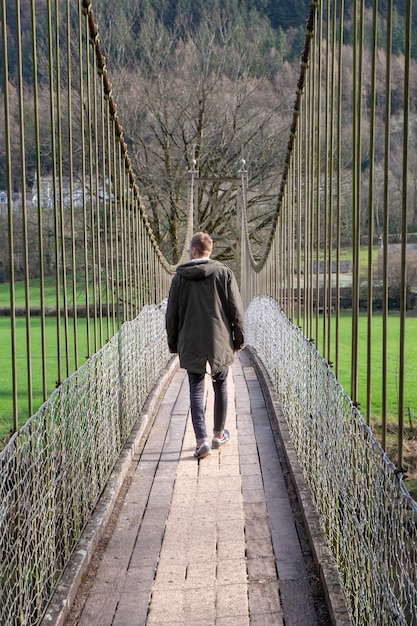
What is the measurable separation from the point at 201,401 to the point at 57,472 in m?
1.55

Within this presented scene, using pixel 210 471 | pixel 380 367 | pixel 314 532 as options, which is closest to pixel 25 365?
pixel 380 367

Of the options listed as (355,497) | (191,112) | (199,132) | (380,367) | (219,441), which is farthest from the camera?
(380,367)

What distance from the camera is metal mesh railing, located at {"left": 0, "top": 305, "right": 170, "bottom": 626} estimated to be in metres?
2.07

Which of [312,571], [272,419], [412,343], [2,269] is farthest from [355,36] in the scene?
[412,343]

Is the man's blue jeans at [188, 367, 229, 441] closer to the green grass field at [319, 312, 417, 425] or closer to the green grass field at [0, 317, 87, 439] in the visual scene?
the green grass field at [319, 312, 417, 425]

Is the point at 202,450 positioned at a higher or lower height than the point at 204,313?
lower

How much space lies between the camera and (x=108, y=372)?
390 cm

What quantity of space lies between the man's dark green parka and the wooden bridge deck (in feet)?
1.62

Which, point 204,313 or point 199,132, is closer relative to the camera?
point 204,313

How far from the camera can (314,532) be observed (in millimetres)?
2938

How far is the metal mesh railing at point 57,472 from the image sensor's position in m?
2.07

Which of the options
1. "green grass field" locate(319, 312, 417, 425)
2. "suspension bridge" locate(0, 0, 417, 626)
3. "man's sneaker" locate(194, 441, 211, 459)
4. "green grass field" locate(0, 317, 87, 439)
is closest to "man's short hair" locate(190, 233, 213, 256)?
"suspension bridge" locate(0, 0, 417, 626)

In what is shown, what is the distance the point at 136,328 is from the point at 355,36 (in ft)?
9.62

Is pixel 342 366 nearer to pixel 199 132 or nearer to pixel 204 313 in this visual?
pixel 199 132
